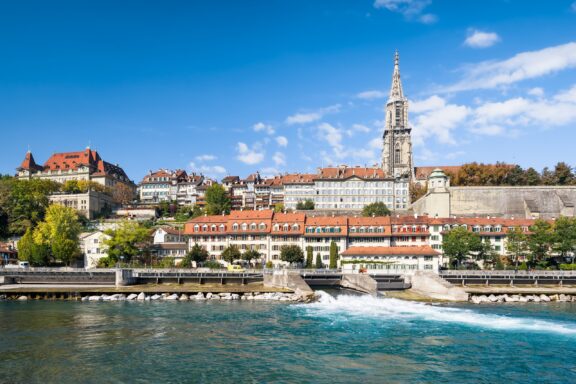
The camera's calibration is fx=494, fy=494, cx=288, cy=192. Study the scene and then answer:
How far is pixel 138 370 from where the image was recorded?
2548cm

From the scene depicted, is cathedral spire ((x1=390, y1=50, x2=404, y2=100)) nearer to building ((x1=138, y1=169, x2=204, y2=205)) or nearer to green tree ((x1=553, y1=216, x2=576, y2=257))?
building ((x1=138, y1=169, x2=204, y2=205))

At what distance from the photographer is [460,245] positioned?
66062 mm

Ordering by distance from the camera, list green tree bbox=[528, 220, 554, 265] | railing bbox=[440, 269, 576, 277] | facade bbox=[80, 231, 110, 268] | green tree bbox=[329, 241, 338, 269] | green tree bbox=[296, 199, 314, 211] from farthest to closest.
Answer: green tree bbox=[296, 199, 314, 211], facade bbox=[80, 231, 110, 268], green tree bbox=[329, 241, 338, 269], green tree bbox=[528, 220, 554, 265], railing bbox=[440, 269, 576, 277]

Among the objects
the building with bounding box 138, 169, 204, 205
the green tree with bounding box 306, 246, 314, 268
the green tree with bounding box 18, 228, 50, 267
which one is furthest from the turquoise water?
the building with bounding box 138, 169, 204, 205

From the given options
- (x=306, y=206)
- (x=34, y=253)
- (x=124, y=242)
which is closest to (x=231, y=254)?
(x=124, y=242)

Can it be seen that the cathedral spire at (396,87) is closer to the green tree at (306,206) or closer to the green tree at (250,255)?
Answer: the green tree at (306,206)

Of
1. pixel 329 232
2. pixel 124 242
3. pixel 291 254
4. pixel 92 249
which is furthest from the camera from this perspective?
pixel 92 249

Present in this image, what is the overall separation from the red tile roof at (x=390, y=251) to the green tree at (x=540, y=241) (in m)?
13.4

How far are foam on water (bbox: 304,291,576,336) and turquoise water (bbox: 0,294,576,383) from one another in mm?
103

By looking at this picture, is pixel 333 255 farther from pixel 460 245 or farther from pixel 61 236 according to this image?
pixel 61 236

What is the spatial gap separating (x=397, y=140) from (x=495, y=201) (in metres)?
50.1

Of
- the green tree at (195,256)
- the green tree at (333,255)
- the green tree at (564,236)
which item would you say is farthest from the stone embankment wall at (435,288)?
the green tree at (195,256)

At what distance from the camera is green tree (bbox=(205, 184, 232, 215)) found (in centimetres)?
10138

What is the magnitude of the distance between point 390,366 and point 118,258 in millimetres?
51736
